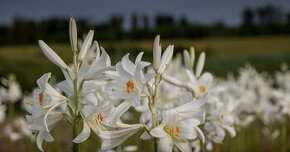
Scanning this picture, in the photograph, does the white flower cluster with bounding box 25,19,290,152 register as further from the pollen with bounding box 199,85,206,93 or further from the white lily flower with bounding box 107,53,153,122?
the pollen with bounding box 199,85,206,93

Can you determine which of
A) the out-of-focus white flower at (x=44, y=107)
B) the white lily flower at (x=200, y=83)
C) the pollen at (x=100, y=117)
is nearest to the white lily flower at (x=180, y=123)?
the pollen at (x=100, y=117)

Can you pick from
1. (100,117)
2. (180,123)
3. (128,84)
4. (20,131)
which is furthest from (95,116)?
(20,131)

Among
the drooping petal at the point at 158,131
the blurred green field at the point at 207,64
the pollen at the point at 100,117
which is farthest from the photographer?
the blurred green field at the point at 207,64

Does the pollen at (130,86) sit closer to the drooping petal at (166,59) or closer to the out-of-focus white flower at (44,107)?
the drooping petal at (166,59)

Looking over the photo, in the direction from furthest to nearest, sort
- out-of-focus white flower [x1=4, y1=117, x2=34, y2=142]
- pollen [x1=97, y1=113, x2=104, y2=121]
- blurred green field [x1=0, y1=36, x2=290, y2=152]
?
blurred green field [x1=0, y1=36, x2=290, y2=152] < out-of-focus white flower [x1=4, y1=117, x2=34, y2=142] < pollen [x1=97, y1=113, x2=104, y2=121]

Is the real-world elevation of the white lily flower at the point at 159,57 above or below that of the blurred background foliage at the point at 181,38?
above

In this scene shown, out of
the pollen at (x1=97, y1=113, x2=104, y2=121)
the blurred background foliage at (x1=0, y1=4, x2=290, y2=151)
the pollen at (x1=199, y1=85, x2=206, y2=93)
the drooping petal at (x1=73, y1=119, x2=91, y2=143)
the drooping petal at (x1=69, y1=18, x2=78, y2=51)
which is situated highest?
the drooping petal at (x1=69, y1=18, x2=78, y2=51)

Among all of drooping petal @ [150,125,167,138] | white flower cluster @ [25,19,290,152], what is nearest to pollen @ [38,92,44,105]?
white flower cluster @ [25,19,290,152]

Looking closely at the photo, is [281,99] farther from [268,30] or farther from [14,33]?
[268,30]
